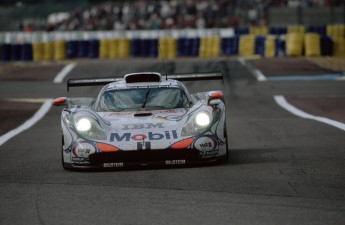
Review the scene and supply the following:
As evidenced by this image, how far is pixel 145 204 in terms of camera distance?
917cm

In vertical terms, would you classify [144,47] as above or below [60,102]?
below

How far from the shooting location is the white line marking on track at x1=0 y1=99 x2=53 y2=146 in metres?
17.2

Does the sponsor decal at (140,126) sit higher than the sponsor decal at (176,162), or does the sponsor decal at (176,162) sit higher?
the sponsor decal at (140,126)

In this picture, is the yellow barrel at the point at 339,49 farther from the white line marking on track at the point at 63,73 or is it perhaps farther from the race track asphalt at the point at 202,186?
the race track asphalt at the point at 202,186

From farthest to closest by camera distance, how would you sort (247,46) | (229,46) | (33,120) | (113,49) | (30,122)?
(113,49) → (229,46) → (247,46) → (33,120) → (30,122)

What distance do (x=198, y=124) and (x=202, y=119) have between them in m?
0.09

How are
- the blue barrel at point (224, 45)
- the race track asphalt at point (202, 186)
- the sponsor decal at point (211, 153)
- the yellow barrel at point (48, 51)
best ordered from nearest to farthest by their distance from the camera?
the race track asphalt at point (202, 186) < the sponsor decal at point (211, 153) < the blue barrel at point (224, 45) < the yellow barrel at point (48, 51)

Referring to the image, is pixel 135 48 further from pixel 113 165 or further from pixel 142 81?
pixel 113 165

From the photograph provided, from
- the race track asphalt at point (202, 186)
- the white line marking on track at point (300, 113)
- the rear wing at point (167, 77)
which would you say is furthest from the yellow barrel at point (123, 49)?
the rear wing at point (167, 77)

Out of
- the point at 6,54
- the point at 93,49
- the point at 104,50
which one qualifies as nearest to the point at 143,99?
the point at 104,50

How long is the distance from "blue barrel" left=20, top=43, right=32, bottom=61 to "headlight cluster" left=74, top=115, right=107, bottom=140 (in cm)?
3312

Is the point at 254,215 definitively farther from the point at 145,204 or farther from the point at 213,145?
the point at 213,145

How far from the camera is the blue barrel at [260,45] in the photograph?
137 feet

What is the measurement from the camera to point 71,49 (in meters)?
45.8
